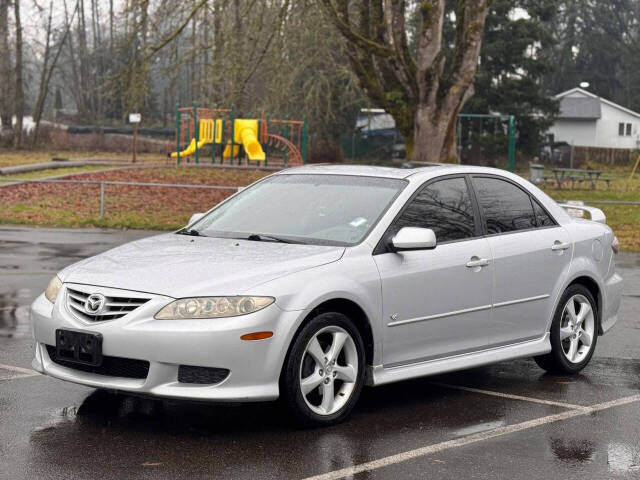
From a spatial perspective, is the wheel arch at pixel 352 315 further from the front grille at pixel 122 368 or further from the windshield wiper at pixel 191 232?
the windshield wiper at pixel 191 232

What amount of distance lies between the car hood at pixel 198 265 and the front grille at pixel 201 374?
0.40 metres

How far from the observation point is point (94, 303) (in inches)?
251

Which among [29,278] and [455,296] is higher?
[455,296]

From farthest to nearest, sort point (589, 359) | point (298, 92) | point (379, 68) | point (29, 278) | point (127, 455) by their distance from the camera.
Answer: point (298, 92) < point (379, 68) < point (29, 278) < point (589, 359) < point (127, 455)

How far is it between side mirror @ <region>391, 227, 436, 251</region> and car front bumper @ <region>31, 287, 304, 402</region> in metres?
0.93

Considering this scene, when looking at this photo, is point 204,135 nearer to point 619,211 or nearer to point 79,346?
point 619,211

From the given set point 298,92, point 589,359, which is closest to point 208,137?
point 298,92

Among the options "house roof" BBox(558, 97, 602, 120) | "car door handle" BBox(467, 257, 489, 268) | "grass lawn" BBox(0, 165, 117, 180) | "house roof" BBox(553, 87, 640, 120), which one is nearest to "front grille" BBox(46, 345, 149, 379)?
"car door handle" BBox(467, 257, 489, 268)

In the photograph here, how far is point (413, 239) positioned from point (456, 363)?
1.02 metres

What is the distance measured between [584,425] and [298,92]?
4544 cm

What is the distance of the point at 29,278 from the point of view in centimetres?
1337

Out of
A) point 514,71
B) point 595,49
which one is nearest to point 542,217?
point 514,71

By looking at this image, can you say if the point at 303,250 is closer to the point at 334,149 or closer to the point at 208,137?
the point at 208,137

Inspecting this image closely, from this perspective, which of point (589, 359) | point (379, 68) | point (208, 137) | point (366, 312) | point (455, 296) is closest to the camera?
point (366, 312)
